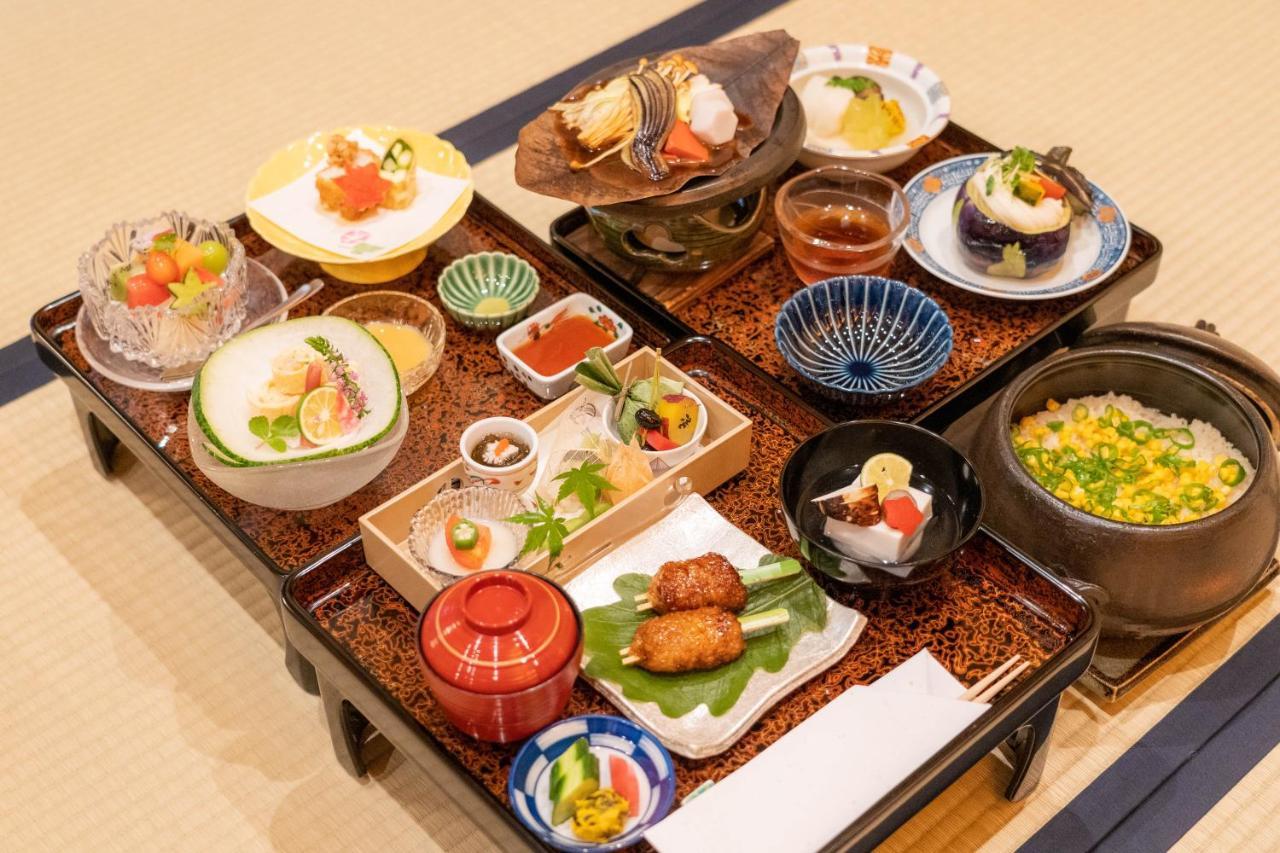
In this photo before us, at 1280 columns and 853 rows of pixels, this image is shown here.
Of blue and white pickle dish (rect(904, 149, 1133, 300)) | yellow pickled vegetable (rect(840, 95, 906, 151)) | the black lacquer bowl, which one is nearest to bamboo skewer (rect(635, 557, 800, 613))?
the black lacquer bowl

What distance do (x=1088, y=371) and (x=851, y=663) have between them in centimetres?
82

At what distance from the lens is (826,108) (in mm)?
3139

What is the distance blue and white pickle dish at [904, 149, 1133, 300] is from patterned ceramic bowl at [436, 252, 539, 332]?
81 cm

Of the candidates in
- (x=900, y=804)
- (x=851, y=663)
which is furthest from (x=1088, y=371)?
(x=900, y=804)

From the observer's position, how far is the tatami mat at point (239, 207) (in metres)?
2.38

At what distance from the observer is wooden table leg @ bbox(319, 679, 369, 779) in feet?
7.43

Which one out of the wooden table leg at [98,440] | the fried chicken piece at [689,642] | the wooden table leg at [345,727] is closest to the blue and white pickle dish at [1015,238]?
the fried chicken piece at [689,642]

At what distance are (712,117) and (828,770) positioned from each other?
1285 millimetres

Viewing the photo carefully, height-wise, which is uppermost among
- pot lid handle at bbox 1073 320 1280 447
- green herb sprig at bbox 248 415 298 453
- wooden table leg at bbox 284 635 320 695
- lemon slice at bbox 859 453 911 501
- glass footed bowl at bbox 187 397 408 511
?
lemon slice at bbox 859 453 911 501

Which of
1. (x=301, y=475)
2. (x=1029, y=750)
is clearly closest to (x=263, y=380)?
(x=301, y=475)

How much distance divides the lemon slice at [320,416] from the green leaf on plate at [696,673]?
0.57m

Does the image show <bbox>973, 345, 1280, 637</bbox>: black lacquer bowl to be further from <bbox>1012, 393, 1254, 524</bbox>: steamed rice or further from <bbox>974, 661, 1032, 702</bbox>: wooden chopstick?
<bbox>974, 661, 1032, 702</bbox>: wooden chopstick

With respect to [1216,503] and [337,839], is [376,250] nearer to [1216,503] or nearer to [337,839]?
[337,839]

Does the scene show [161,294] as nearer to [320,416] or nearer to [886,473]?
[320,416]
